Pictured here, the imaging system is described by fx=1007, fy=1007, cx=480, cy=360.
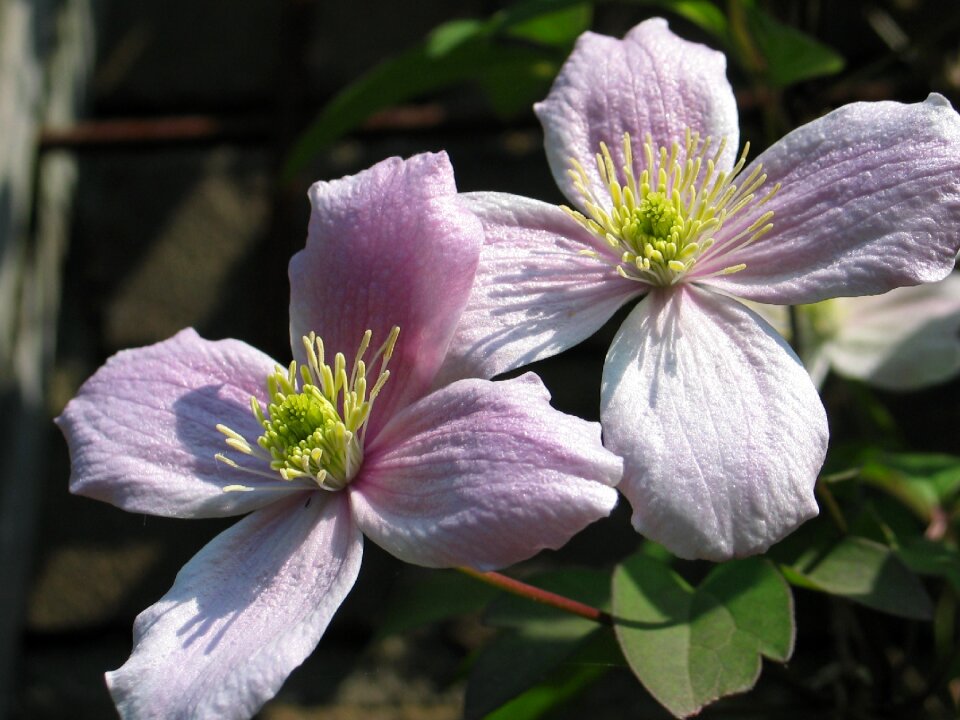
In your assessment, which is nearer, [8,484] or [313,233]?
[313,233]

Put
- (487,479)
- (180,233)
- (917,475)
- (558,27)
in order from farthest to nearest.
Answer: (180,233) → (558,27) → (917,475) → (487,479)

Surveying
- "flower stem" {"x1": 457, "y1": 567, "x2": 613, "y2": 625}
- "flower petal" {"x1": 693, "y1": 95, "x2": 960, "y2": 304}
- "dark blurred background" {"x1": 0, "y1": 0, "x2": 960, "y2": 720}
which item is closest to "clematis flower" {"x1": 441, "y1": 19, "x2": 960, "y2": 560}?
"flower petal" {"x1": 693, "y1": 95, "x2": 960, "y2": 304}

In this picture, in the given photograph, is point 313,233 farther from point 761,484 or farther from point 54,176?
point 54,176

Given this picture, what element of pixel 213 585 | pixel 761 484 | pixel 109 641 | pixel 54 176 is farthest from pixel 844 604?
pixel 54 176

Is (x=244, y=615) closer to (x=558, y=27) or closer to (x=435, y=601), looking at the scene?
(x=435, y=601)

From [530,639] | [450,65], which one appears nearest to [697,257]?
[530,639]

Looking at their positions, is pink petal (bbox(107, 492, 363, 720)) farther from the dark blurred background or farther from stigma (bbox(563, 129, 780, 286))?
the dark blurred background

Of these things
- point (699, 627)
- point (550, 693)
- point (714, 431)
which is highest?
point (714, 431)
